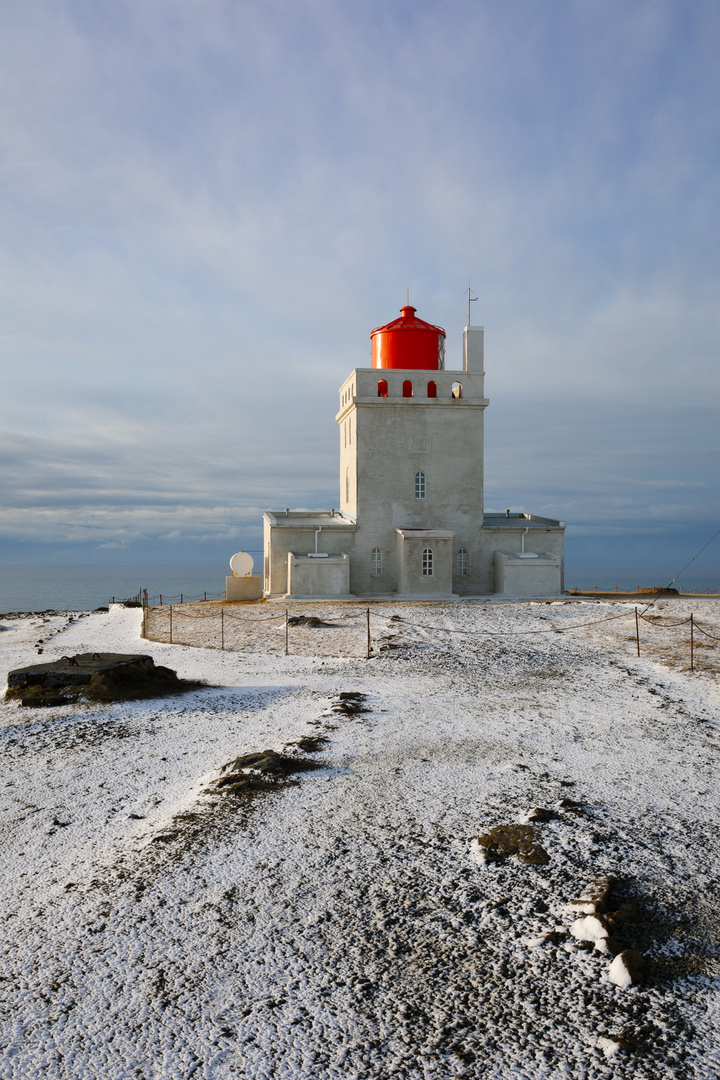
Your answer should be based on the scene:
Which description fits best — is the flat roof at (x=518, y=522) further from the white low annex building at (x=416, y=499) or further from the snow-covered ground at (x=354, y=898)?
the snow-covered ground at (x=354, y=898)

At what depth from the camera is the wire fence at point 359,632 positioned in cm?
1555

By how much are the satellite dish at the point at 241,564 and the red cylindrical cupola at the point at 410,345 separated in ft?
33.8

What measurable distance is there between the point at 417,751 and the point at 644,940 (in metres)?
3.84

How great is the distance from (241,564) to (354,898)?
25289 mm

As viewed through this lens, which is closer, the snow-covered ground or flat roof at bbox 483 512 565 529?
the snow-covered ground

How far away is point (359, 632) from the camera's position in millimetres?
18016

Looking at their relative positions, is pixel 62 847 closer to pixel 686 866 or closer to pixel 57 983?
pixel 57 983

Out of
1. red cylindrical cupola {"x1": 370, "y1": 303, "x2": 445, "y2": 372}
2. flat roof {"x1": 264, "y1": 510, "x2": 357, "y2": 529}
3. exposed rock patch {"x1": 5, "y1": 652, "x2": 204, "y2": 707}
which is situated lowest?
exposed rock patch {"x1": 5, "y1": 652, "x2": 204, "y2": 707}

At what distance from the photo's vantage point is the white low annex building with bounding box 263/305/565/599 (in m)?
28.2

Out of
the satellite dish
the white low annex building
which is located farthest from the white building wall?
the satellite dish

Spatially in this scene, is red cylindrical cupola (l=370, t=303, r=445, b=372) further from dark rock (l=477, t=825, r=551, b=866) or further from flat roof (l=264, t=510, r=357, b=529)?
dark rock (l=477, t=825, r=551, b=866)

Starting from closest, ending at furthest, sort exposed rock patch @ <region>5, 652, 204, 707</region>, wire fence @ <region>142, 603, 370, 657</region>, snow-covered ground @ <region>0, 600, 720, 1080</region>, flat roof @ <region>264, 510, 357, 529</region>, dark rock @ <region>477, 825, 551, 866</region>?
snow-covered ground @ <region>0, 600, 720, 1080</region>, dark rock @ <region>477, 825, 551, 866</region>, exposed rock patch @ <region>5, 652, 204, 707</region>, wire fence @ <region>142, 603, 370, 657</region>, flat roof @ <region>264, 510, 357, 529</region>

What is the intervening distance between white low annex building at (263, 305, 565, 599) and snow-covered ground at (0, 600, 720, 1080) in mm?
18544

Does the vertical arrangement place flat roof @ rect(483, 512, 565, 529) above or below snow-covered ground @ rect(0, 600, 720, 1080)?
above
